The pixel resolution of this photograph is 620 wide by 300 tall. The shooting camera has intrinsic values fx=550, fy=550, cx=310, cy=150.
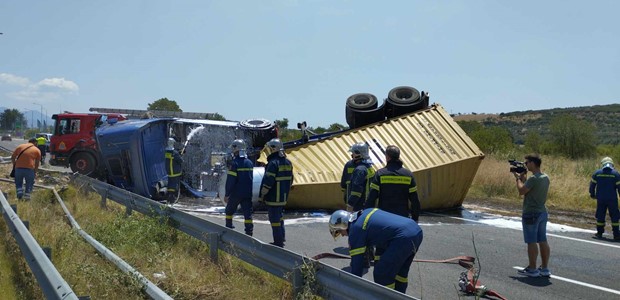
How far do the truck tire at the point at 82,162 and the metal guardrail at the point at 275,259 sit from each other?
38.9 feet

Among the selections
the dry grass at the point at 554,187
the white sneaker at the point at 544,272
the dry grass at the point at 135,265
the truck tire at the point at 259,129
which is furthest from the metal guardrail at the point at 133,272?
the dry grass at the point at 554,187

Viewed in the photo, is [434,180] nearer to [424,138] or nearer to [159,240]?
[424,138]

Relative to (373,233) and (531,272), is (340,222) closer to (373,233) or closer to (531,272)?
(373,233)

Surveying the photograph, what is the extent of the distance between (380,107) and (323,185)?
433 cm

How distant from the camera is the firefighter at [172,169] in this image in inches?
521

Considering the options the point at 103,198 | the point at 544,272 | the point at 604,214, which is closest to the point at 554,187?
the point at 604,214

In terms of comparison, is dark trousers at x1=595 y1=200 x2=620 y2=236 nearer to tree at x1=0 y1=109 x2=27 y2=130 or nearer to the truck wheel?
the truck wheel

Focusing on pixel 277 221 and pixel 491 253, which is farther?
pixel 491 253

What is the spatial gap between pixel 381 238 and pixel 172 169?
953 centimetres

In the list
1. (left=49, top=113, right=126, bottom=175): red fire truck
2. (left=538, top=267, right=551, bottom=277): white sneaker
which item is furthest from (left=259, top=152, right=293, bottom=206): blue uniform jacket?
(left=49, top=113, right=126, bottom=175): red fire truck

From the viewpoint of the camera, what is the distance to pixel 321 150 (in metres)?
13.8

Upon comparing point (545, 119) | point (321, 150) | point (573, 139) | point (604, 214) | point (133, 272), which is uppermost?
point (545, 119)

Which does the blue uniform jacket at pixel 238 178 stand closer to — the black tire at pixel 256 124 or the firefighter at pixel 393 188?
the firefighter at pixel 393 188

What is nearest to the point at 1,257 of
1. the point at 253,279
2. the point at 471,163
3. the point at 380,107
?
the point at 253,279
